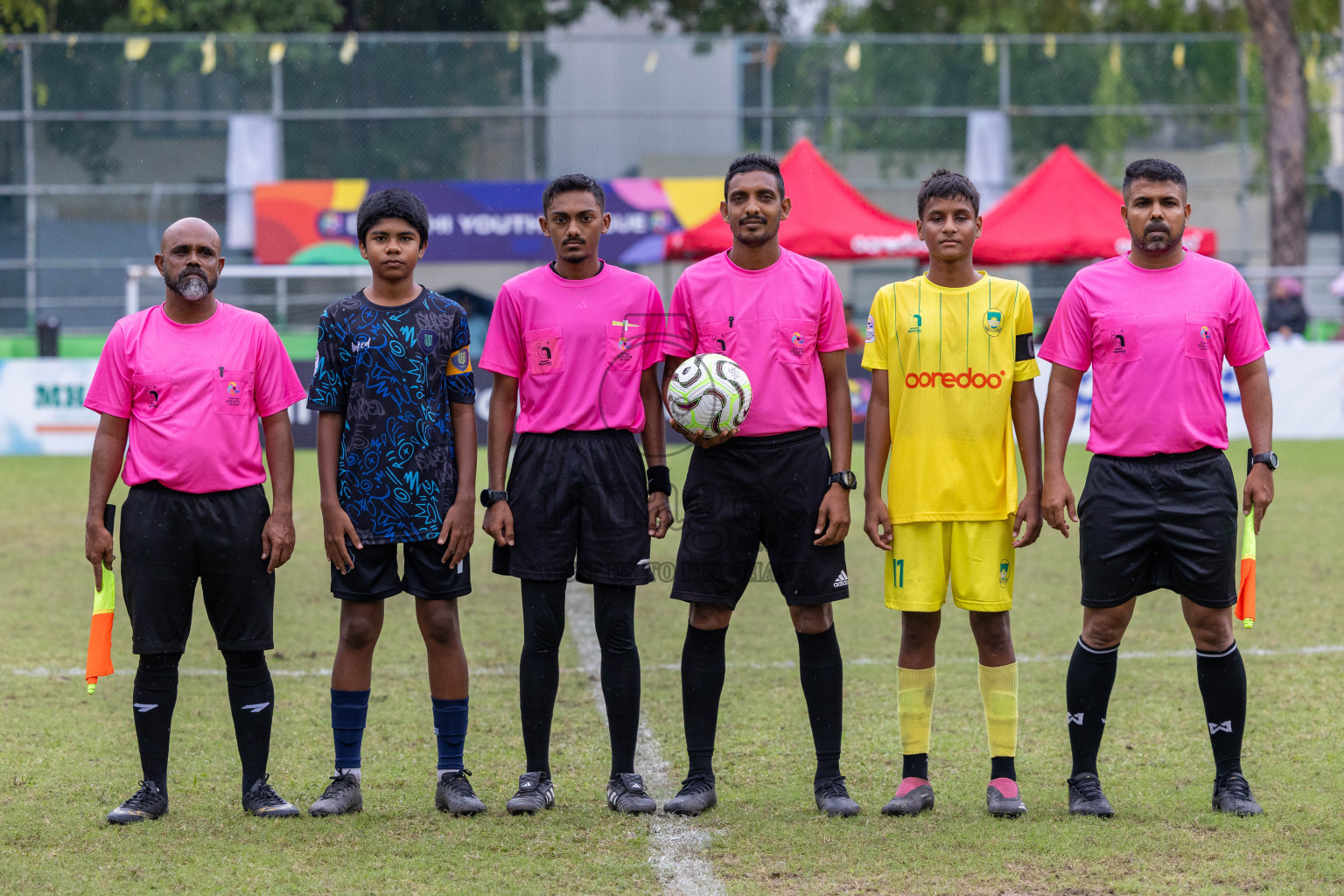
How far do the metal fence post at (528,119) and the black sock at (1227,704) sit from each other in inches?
697

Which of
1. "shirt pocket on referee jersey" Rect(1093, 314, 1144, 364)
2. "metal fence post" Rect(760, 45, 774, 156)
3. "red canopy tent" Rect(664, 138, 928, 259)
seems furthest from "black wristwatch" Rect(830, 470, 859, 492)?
"metal fence post" Rect(760, 45, 774, 156)

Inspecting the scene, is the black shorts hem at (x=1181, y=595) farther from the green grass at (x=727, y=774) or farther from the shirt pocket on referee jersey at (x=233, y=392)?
the shirt pocket on referee jersey at (x=233, y=392)

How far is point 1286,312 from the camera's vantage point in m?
19.1

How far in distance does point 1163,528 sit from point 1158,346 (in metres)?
0.55

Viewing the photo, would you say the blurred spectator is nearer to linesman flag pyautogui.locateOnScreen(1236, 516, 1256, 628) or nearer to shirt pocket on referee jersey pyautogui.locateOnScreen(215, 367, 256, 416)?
linesman flag pyautogui.locateOnScreen(1236, 516, 1256, 628)

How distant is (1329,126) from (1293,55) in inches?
129

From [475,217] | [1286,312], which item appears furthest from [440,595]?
[475,217]

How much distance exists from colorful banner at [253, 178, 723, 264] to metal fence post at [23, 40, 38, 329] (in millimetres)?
2941

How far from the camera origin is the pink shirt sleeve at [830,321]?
4699mm

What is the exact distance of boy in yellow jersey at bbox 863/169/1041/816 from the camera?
4602 mm

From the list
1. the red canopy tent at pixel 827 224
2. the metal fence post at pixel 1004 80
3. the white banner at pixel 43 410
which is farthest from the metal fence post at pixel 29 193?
the metal fence post at pixel 1004 80

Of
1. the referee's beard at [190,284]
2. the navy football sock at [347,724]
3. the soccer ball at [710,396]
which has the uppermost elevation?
the referee's beard at [190,284]

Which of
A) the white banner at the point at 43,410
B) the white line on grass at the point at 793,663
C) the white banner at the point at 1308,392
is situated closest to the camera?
the white line on grass at the point at 793,663

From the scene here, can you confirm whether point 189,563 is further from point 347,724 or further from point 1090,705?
point 1090,705
